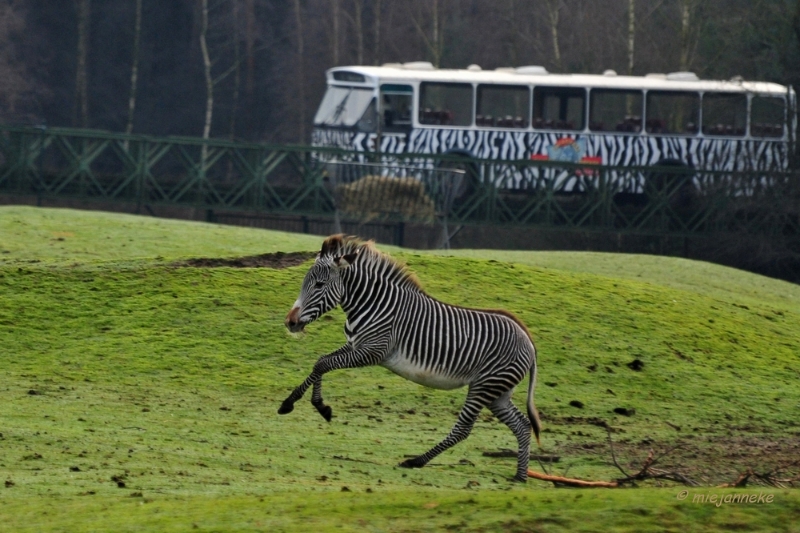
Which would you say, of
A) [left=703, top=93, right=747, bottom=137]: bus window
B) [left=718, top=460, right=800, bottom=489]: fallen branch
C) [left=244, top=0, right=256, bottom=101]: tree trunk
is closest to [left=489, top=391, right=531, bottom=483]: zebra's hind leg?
[left=718, top=460, right=800, bottom=489]: fallen branch

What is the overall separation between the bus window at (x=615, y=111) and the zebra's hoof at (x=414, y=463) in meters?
29.9

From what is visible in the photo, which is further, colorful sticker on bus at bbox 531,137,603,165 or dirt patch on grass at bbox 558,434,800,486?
colorful sticker on bus at bbox 531,137,603,165

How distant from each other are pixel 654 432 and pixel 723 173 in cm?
2453

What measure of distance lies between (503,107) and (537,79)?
4.86 feet

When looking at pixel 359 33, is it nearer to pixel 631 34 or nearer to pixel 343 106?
pixel 631 34

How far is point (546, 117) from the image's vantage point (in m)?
38.8

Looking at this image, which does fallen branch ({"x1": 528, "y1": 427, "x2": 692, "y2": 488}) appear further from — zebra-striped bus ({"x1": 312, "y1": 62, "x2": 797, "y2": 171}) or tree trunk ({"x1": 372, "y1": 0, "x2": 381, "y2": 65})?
tree trunk ({"x1": 372, "y1": 0, "x2": 381, "y2": 65})

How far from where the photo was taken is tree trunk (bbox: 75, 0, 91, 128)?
63931mm

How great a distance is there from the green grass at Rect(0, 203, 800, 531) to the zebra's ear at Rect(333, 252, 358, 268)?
1.49 meters

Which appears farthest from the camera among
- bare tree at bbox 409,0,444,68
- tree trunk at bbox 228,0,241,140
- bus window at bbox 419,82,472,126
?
tree trunk at bbox 228,0,241,140

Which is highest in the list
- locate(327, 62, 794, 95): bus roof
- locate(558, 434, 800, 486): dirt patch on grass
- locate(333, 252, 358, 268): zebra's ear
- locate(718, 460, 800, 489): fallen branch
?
locate(327, 62, 794, 95): bus roof

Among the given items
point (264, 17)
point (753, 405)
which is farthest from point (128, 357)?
point (264, 17)

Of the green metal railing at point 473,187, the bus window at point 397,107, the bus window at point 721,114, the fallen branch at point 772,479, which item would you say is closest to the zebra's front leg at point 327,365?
the fallen branch at point 772,479

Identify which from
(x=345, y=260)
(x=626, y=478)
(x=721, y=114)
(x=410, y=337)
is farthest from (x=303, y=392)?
(x=721, y=114)
